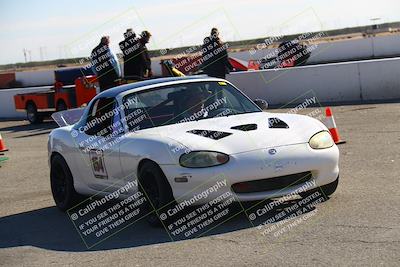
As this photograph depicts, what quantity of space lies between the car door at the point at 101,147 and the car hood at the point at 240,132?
1.49ft

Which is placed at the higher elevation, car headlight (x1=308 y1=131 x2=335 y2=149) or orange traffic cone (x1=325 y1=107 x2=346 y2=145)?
car headlight (x1=308 y1=131 x2=335 y2=149)

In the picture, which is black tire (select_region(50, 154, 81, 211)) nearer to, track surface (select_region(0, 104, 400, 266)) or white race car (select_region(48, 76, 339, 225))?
white race car (select_region(48, 76, 339, 225))

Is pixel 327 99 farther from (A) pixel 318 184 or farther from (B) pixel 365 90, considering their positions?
(A) pixel 318 184

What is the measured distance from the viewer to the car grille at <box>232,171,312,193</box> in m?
6.43

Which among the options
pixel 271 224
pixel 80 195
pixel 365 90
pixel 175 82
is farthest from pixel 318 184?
pixel 365 90

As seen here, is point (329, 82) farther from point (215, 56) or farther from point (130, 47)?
point (130, 47)

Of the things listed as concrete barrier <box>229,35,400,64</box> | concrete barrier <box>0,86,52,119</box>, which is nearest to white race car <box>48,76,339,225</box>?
concrete barrier <box>0,86,52,119</box>

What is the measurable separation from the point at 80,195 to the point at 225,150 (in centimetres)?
247

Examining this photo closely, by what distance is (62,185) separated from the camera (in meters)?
8.40

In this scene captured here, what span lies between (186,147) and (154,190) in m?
0.54

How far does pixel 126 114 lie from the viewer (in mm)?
7531

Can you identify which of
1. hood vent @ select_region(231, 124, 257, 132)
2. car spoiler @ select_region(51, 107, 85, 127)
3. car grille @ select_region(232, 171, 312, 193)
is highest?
car spoiler @ select_region(51, 107, 85, 127)

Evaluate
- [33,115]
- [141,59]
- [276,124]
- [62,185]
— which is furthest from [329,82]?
[276,124]

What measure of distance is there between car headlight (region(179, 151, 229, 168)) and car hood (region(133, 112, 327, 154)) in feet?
0.17
